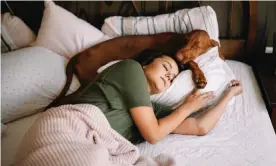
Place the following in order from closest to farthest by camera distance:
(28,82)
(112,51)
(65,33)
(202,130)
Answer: (202,130) < (28,82) < (112,51) < (65,33)

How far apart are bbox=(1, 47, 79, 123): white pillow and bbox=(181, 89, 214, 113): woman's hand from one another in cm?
68

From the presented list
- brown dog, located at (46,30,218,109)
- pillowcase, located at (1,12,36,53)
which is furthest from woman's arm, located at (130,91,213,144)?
pillowcase, located at (1,12,36,53)

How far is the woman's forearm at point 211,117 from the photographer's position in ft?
5.11

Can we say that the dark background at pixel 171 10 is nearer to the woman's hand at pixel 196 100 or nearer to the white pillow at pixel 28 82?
the white pillow at pixel 28 82

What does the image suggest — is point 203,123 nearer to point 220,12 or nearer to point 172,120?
point 172,120

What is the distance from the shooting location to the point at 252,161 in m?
1.37

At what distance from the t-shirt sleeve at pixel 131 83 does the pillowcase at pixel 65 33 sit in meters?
0.69

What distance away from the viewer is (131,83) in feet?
Result: 4.65

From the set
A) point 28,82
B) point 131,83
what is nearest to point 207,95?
point 131,83

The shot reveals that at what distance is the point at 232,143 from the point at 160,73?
0.43 meters

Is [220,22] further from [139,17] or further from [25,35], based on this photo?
[25,35]

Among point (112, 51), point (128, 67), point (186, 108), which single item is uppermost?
point (128, 67)

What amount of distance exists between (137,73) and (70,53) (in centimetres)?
80

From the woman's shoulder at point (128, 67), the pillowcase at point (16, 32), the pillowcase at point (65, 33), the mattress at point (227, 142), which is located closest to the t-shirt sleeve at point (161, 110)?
the mattress at point (227, 142)
